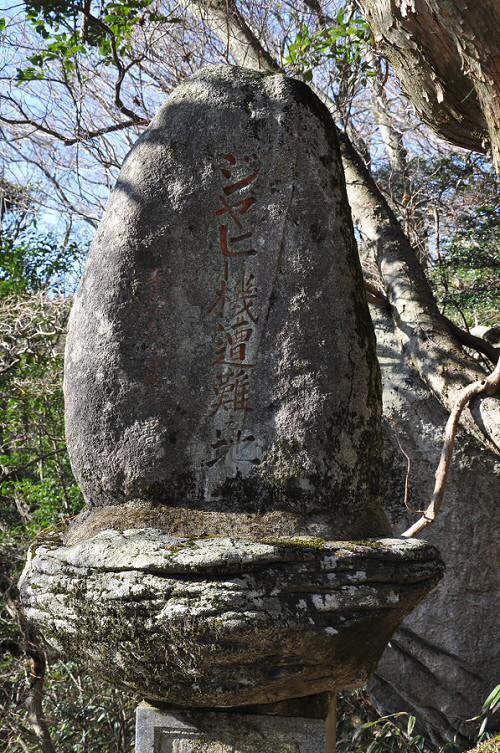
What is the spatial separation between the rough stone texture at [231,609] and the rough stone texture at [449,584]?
2893mm

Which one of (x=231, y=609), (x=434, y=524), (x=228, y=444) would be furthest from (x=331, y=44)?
(x=231, y=609)

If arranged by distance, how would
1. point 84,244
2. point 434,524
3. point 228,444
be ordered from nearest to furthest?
point 228,444, point 434,524, point 84,244

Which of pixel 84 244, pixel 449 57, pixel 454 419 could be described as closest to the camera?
pixel 449 57

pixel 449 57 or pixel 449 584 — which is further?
pixel 449 584

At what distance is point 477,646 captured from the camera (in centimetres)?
529

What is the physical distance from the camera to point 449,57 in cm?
317

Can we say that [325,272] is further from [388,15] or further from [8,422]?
[8,422]

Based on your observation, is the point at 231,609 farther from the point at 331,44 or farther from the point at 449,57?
the point at 331,44

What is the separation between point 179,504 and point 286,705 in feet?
2.27

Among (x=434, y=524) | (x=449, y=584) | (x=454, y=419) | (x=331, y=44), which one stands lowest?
(x=449, y=584)

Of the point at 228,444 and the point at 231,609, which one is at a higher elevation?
the point at 228,444

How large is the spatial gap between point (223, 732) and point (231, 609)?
596 millimetres

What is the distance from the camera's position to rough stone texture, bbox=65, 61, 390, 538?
102 inches

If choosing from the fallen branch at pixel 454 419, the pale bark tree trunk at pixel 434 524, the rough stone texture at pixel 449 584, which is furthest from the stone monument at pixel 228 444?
the rough stone texture at pixel 449 584
